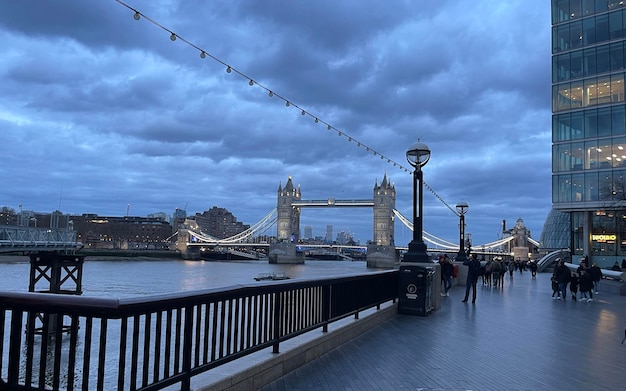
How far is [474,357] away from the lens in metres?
7.65

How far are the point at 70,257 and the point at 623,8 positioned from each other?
45.3m

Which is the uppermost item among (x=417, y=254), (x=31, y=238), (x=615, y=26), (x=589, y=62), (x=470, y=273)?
(x=615, y=26)

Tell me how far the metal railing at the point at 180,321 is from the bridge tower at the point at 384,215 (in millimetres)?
133097

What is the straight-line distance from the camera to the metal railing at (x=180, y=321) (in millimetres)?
3686

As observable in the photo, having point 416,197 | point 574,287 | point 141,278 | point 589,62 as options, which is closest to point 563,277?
point 574,287

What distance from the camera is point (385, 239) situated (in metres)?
141

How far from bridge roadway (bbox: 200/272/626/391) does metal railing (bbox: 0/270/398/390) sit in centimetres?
63

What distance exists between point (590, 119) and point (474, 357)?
4144 cm

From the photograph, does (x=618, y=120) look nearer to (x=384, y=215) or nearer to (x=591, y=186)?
(x=591, y=186)

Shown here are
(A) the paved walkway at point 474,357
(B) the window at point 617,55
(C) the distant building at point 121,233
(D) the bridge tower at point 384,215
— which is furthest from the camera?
(C) the distant building at point 121,233

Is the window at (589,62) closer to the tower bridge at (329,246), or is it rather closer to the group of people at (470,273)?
the group of people at (470,273)

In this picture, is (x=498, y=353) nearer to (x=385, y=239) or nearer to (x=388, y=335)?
(x=388, y=335)

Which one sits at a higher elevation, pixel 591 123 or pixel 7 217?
pixel 591 123

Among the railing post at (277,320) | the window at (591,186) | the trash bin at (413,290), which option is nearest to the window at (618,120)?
the window at (591,186)
